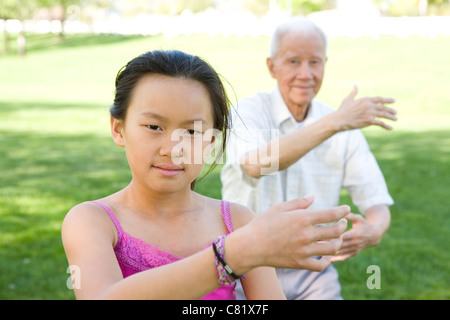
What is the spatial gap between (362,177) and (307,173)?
343 millimetres

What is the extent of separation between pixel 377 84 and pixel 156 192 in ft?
65.7

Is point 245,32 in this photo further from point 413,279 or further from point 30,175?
point 413,279

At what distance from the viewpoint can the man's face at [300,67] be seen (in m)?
3.91

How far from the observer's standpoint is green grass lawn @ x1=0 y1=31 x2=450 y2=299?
518 cm

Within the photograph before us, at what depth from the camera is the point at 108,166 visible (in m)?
9.05

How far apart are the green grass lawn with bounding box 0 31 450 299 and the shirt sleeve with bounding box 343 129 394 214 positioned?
1286 millimetres

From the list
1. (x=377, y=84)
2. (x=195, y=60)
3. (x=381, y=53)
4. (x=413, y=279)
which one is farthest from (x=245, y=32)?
(x=195, y=60)

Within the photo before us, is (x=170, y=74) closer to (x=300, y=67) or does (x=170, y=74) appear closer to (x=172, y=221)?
(x=172, y=221)

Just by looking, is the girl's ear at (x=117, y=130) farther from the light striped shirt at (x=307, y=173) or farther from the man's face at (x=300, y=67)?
the man's face at (x=300, y=67)

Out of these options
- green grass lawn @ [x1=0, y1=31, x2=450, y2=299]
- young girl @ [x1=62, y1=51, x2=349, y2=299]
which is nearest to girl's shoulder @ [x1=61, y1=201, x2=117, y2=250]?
young girl @ [x1=62, y1=51, x2=349, y2=299]

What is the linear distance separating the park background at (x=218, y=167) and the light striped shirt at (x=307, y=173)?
900 millimetres

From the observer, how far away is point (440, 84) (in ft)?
67.5

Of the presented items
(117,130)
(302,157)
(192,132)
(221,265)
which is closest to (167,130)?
(192,132)

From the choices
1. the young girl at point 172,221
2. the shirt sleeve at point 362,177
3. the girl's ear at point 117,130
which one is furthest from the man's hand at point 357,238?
the girl's ear at point 117,130
